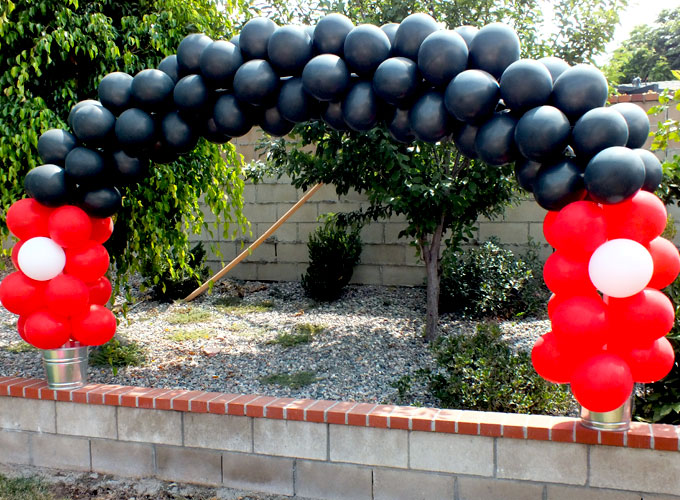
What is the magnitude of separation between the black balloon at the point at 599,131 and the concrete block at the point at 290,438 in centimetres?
195

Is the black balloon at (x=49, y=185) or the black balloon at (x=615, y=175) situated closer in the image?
the black balloon at (x=615, y=175)

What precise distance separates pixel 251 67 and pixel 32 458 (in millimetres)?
2841

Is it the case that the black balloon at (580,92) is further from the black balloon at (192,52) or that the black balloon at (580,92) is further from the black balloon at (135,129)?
the black balloon at (135,129)

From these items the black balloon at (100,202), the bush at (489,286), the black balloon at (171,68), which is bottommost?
the bush at (489,286)

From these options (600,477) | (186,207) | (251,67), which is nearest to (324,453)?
(600,477)

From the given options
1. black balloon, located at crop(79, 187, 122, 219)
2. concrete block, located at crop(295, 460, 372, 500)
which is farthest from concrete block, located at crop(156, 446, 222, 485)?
black balloon, located at crop(79, 187, 122, 219)

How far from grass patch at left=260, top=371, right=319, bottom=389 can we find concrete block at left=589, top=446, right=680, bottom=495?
2.32 meters

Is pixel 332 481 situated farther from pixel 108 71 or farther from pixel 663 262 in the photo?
pixel 108 71

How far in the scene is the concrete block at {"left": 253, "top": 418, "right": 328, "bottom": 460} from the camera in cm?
324

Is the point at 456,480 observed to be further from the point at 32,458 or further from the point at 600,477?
the point at 32,458

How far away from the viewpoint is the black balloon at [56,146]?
3.54 m

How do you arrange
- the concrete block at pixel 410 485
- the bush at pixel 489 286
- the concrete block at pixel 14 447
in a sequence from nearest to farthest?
the concrete block at pixel 410 485 < the concrete block at pixel 14 447 < the bush at pixel 489 286

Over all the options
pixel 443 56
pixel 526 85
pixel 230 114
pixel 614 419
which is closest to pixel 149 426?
pixel 230 114

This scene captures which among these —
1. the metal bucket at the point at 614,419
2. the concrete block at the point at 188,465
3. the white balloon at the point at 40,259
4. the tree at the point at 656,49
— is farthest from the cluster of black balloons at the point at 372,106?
the tree at the point at 656,49
